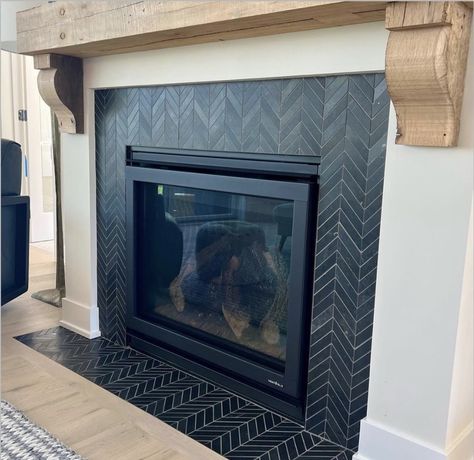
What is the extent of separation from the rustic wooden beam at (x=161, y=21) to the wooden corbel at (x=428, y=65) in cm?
11

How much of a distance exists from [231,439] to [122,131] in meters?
1.41

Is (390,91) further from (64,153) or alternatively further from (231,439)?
(64,153)

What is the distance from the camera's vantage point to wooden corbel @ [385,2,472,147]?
1.21 meters

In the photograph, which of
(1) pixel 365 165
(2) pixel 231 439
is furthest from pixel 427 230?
(2) pixel 231 439

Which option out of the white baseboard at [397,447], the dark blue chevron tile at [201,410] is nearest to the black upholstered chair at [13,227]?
the dark blue chevron tile at [201,410]

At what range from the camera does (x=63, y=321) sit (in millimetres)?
2779

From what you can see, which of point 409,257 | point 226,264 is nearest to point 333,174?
point 409,257

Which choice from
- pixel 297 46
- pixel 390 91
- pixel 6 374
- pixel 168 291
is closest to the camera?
pixel 390 91

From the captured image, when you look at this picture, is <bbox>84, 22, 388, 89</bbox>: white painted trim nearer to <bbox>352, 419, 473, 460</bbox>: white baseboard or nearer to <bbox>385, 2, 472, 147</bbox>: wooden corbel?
<bbox>385, 2, 472, 147</bbox>: wooden corbel

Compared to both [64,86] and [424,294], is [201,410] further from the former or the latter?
[64,86]

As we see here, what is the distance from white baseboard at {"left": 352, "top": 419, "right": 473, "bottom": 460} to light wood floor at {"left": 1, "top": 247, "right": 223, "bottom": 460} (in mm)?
476

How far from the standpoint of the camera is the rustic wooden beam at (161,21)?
1.39 metres

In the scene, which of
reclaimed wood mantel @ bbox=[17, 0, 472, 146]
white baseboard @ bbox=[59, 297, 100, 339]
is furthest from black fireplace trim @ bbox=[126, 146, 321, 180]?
white baseboard @ bbox=[59, 297, 100, 339]

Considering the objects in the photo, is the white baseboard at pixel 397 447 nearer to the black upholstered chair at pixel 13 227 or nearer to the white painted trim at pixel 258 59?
the white painted trim at pixel 258 59
